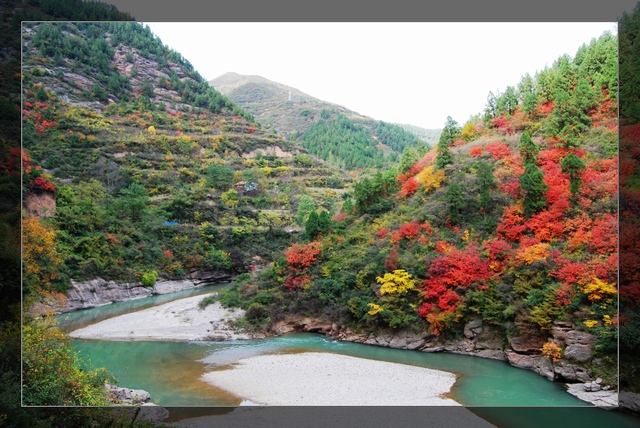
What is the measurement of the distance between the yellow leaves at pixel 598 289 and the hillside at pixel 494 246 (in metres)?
0.02

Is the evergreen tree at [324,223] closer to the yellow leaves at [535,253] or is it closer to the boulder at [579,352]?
the yellow leaves at [535,253]

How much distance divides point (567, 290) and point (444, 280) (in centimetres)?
226

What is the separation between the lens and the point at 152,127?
35.2 feet

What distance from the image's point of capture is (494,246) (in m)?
9.48

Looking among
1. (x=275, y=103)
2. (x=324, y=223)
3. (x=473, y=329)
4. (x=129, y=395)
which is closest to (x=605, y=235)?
(x=473, y=329)

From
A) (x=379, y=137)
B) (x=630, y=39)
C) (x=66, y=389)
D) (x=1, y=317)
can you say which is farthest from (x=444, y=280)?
(x=1, y=317)

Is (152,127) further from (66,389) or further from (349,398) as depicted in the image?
(349,398)

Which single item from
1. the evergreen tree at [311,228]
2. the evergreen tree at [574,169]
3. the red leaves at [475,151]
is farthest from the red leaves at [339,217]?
A: the evergreen tree at [574,169]

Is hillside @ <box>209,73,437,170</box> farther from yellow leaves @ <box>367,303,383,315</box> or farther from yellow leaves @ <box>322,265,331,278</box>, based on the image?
yellow leaves @ <box>367,303,383,315</box>

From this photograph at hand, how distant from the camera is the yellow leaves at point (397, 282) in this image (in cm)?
985

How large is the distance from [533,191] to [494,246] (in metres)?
1.29

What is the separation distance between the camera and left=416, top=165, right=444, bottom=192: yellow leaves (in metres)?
10.5

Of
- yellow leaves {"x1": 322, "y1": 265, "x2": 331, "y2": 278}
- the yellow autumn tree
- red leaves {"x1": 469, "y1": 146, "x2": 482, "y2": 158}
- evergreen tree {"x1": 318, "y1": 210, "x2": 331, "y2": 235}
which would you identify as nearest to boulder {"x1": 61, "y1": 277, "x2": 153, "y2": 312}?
the yellow autumn tree

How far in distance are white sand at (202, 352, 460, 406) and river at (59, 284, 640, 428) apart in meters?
0.31
